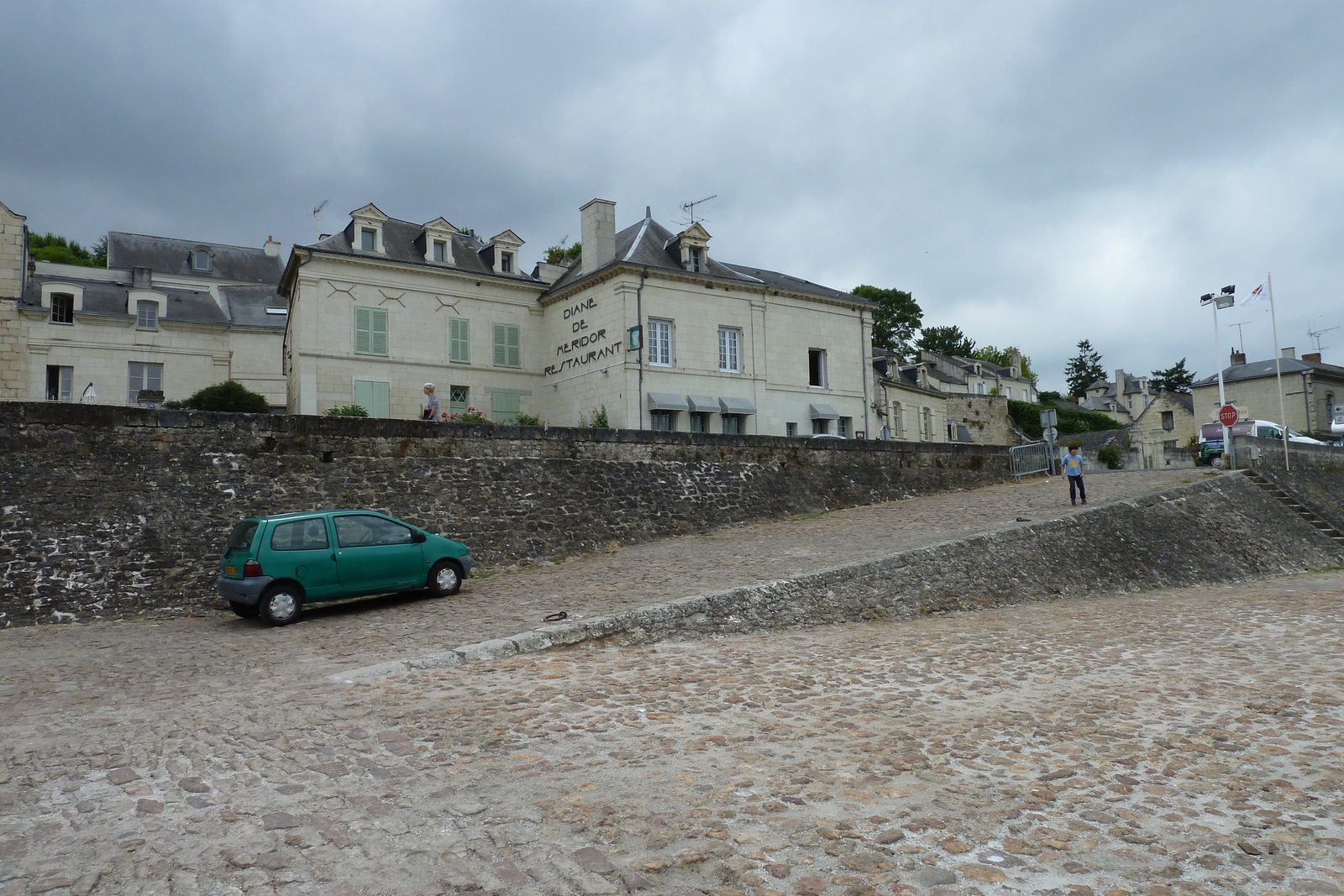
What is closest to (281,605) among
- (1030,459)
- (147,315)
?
(1030,459)

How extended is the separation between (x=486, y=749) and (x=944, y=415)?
4504 centimetres

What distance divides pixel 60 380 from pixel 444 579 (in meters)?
25.9

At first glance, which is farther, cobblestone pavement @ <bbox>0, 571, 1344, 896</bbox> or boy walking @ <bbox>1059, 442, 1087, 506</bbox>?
boy walking @ <bbox>1059, 442, 1087, 506</bbox>

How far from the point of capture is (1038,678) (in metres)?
6.20

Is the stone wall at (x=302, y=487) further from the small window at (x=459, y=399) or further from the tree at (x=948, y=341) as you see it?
the tree at (x=948, y=341)

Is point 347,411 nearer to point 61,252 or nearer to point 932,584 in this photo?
point 932,584

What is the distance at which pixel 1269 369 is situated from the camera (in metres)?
47.2

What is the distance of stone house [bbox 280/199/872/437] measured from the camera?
25109 millimetres

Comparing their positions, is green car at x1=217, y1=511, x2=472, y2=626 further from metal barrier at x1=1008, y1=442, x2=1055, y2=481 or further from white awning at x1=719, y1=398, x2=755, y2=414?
metal barrier at x1=1008, y1=442, x2=1055, y2=481

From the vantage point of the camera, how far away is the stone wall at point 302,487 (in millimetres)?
10359

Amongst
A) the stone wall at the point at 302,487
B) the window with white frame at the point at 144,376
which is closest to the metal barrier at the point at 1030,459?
the stone wall at the point at 302,487

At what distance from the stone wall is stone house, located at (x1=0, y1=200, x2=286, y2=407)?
17.3 metres

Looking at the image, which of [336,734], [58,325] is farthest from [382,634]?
[58,325]

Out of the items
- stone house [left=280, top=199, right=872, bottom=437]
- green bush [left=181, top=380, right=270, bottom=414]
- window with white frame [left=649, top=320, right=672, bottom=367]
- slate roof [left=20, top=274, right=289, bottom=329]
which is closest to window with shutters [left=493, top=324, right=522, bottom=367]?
stone house [left=280, top=199, right=872, bottom=437]
